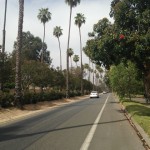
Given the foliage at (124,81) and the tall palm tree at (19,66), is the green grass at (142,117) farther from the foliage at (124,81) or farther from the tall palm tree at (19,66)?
the foliage at (124,81)

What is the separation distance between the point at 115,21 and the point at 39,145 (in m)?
11.2

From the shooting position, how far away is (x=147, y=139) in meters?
12.7

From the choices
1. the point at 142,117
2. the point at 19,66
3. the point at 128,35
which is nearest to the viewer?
the point at 128,35

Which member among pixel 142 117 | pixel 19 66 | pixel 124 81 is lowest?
pixel 142 117

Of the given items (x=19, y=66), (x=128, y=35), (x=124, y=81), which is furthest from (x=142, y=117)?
(x=124, y=81)

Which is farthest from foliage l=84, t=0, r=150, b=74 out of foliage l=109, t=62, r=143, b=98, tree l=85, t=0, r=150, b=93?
foliage l=109, t=62, r=143, b=98

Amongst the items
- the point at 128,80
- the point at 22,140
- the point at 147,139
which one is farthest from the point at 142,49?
the point at 128,80

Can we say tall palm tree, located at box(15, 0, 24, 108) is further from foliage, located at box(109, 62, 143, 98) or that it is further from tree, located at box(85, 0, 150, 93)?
foliage, located at box(109, 62, 143, 98)

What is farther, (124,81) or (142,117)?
(124,81)

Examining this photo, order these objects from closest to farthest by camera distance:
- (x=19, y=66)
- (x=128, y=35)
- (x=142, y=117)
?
1. (x=128, y=35)
2. (x=142, y=117)
3. (x=19, y=66)

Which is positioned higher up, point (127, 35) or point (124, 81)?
point (127, 35)

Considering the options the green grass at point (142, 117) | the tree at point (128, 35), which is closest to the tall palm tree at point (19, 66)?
the green grass at point (142, 117)

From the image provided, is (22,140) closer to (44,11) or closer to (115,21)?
(115,21)

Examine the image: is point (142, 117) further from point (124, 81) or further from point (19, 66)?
point (124, 81)
